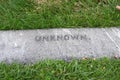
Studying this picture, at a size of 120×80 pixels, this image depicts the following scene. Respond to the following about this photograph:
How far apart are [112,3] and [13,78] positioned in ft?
5.51

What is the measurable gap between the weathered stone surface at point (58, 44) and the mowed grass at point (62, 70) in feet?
0.35

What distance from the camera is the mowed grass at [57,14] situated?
139 inches

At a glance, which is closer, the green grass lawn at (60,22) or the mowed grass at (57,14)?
the green grass lawn at (60,22)

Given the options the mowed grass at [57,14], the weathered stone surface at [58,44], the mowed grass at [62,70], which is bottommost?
the mowed grass at [62,70]

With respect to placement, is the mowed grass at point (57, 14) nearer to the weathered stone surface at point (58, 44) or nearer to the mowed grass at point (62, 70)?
the weathered stone surface at point (58, 44)

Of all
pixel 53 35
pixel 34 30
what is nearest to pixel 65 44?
pixel 53 35

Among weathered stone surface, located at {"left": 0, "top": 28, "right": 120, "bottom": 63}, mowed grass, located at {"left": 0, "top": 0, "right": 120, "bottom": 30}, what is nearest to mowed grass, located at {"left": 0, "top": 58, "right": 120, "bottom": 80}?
weathered stone surface, located at {"left": 0, "top": 28, "right": 120, "bottom": 63}

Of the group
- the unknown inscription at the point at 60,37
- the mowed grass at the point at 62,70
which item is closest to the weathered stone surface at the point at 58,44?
the unknown inscription at the point at 60,37

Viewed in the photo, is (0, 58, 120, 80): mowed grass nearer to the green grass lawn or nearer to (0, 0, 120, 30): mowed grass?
the green grass lawn

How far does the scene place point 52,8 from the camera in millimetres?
3689

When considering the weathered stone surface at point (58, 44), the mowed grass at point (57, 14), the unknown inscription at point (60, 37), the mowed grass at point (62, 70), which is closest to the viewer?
the mowed grass at point (62, 70)

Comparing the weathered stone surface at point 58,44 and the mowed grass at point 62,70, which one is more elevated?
the weathered stone surface at point 58,44

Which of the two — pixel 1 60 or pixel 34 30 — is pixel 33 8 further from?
pixel 1 60

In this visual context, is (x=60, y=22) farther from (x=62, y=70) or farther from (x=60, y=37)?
(x=62, y=70)
